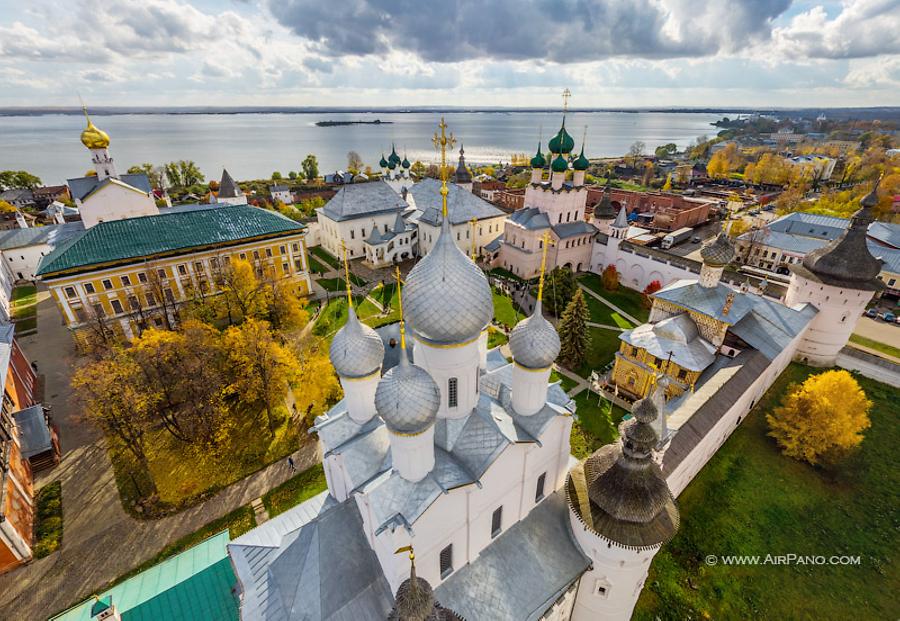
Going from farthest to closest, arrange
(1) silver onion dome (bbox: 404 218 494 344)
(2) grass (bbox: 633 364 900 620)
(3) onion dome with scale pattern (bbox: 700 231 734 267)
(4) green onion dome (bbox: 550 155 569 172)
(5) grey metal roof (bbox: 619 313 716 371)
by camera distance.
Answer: (4) green onion dome (bbox: 550 155 569 172) → (5) grey metal roof (bbox: 619 313 716 371) → (3) onion dome with scale pattern (bbox: 700 231 734 267) → (2) grass (bbox: 633 364 900 620) → (1) silver onion dome (bbox: 404 218 494 344)

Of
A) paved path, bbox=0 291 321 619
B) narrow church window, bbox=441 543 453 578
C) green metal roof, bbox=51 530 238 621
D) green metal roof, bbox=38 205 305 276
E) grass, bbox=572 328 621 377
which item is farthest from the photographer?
green metal roof, bbox=38 205 305 276

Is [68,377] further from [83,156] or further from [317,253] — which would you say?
[83,156]

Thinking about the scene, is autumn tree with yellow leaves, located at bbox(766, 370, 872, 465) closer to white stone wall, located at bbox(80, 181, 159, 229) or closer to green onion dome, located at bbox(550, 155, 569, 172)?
green onion dome, located at bbox(550, 155, 569, 172)

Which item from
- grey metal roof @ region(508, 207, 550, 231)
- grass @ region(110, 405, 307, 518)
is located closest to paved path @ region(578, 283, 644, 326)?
grey metal roof @ region(508, 207, 550, 231)

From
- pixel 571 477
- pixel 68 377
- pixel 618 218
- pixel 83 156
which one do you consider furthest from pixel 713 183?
pixel 83 156

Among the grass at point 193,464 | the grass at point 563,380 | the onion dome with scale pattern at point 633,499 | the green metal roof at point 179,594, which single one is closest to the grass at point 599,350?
the grass at point 563,380
